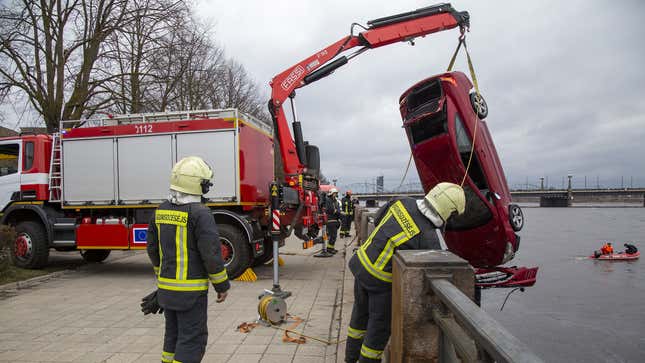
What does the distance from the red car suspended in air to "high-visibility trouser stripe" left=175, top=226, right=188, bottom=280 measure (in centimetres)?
421

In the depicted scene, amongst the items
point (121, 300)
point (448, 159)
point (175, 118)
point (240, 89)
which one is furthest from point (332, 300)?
point (240, 89)

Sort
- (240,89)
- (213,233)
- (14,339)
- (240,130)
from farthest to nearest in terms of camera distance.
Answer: (240,89), (240,130), (14,339), (213,233)

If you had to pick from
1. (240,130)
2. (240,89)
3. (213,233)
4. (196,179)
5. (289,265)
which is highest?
(240,89)

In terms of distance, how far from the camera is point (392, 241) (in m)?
3.06

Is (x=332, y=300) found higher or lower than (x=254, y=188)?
lower

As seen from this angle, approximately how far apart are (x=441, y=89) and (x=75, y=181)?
7299 millimetres

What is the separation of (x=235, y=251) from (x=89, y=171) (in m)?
3.57

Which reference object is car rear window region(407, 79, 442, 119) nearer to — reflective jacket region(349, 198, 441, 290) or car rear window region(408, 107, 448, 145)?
car rear window region(408, 107, 448, 145)

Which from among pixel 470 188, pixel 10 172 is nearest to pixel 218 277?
pixel 470 188

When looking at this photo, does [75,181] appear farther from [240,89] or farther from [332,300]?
[240,89]

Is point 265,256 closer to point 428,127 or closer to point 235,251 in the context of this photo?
point 235,251

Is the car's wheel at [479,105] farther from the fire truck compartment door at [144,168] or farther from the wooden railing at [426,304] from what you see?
the fire truck compartment door at [144,168]

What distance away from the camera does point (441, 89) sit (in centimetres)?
641

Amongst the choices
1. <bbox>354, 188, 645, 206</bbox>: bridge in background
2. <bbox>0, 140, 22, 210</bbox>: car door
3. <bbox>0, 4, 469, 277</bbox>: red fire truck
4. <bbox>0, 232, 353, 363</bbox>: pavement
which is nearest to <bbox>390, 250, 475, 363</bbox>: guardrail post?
<bbox>0, 232, 353, 363</bbox>: pavement
